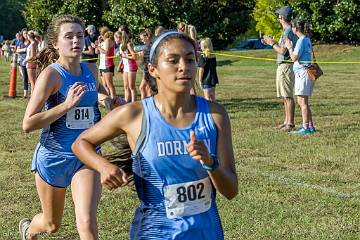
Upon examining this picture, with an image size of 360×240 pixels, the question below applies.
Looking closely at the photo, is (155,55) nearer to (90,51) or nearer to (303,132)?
(303,132)

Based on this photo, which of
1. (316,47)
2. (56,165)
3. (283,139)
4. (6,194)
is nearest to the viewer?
(56,165)

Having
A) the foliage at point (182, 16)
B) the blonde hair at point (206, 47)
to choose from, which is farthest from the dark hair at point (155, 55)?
the foliage at point (182, 16)

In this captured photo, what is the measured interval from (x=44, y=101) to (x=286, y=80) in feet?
25.5

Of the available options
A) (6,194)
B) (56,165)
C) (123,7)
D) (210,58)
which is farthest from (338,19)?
(56,165)

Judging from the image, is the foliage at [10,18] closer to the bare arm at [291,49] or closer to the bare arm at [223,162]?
the bare arm at [291,49]

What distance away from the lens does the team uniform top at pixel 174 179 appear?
3.31 meters

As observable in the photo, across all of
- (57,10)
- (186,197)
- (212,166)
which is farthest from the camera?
(57,10)

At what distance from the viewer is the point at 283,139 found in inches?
438

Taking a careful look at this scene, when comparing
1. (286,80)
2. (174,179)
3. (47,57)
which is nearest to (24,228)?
(47,57)

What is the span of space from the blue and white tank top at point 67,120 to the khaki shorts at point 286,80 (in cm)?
740

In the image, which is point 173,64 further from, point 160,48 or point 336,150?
point 336,150

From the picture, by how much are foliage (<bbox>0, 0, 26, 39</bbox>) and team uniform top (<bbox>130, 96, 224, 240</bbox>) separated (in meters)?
85.3

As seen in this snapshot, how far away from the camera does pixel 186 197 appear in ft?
10.9

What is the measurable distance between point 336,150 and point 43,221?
579cm
